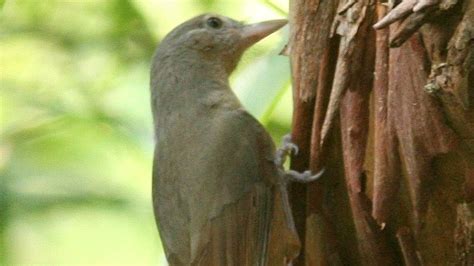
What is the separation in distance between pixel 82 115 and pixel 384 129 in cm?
166

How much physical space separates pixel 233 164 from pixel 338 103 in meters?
0.63

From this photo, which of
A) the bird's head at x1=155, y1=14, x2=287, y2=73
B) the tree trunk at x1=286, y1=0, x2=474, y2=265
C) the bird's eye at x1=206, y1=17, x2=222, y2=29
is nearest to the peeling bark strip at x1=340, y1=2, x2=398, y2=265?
the tree trunk at x1=286, y1=0, x2=474, y2=265

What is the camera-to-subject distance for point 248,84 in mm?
3275

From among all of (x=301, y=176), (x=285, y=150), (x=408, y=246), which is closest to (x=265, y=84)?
(x=285, y=150)

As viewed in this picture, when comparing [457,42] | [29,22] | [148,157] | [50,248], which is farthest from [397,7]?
[50,248]

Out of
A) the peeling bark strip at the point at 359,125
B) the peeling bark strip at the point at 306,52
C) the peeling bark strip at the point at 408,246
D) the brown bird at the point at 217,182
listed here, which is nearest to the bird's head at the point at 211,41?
the brown bird at the point at 217,182

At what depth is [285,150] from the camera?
9.60 feet

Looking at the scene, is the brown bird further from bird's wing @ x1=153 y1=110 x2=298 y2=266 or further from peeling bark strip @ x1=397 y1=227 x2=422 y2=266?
peeling bark strip @ x1=397 y1=227 x2=422 y2=266

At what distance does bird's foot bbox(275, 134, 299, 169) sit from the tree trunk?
21 mm

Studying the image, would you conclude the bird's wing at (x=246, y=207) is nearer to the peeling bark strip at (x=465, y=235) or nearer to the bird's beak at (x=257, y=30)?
the bird's beak at (x=257, y=30)

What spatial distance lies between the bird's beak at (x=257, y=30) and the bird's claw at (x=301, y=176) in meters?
0.62

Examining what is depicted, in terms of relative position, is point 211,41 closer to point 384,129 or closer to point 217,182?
point 217,182

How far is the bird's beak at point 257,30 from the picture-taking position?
3380 millimetres

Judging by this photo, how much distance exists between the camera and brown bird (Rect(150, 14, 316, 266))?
3.03m
